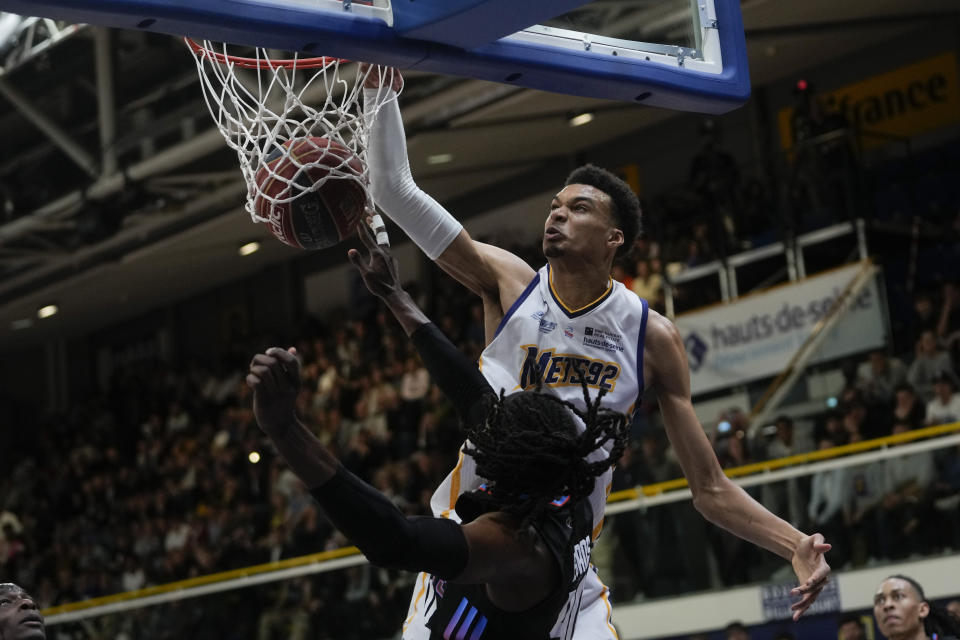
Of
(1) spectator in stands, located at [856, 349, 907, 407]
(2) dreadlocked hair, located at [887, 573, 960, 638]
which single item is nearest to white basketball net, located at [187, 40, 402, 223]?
(2) dreadlocked hair, located at [887, 573, 960, 638]

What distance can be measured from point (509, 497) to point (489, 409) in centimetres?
26

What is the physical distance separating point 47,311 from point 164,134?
8.67 metres

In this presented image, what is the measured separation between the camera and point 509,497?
3.63 meters

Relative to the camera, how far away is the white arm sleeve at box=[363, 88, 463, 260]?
5.01 meters

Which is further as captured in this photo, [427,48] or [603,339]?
[603,339]

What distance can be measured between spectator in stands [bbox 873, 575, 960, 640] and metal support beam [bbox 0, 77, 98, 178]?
11.8 m

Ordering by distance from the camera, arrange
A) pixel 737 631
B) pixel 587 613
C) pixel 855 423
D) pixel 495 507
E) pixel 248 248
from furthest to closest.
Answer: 1. pixel 248 248
2. pixel 855 423
3. pixel 737 631
4. pixel 587 613
5. pixel 495 507

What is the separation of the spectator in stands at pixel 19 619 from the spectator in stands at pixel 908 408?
7.74 meters

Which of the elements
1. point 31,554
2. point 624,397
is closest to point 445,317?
point 31,554

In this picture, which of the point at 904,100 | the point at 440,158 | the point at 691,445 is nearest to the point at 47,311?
the point at 440,158

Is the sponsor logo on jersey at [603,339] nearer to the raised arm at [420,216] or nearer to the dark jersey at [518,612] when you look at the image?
the raised arm at [420,216]

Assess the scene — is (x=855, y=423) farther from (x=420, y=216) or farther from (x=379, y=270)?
(x=379, y=270)

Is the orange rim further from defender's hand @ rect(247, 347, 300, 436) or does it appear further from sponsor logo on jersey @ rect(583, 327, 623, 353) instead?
defender's hand @ rect(247, 347, 300, 436)

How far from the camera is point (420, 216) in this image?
5.15 meters
